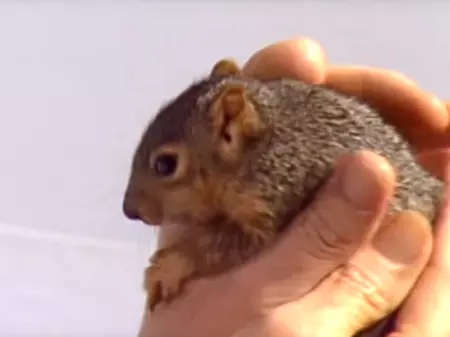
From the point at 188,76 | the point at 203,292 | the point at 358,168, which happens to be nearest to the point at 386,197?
the point at 358,168

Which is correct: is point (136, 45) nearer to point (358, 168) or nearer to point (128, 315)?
point (128, 315)

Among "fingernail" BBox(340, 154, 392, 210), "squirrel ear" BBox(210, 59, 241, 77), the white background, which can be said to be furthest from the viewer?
the white background

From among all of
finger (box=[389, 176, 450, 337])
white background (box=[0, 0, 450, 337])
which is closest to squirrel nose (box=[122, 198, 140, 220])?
finger (box=[389, 176, 450, 337])

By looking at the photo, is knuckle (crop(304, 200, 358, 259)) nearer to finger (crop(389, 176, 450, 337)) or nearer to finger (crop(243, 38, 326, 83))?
finger (crop(389, 176, 450, 337))

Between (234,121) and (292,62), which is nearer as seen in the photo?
(234,121)

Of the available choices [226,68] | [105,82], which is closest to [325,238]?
[226,68]

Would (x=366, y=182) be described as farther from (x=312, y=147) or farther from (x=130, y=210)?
(x=130, y=210)
